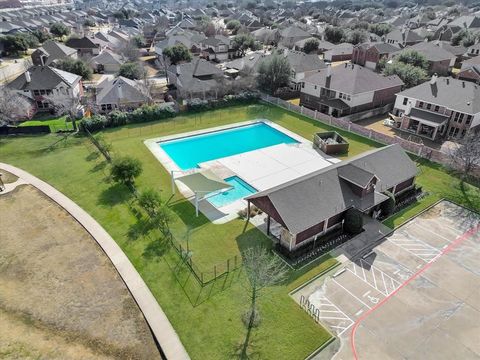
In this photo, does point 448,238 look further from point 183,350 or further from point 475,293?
point 183,350

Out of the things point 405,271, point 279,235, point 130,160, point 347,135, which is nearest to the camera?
point 405,271

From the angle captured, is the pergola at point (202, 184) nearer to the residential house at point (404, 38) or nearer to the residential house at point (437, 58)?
the residential house at point (437, 58)

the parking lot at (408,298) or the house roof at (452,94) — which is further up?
the house roof at (452,94)

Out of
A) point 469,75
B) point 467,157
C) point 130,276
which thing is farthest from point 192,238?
point 469,75

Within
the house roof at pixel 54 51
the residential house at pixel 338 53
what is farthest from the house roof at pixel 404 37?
the house roof at pixel 54 51

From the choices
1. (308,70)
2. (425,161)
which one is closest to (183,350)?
(425,161)
